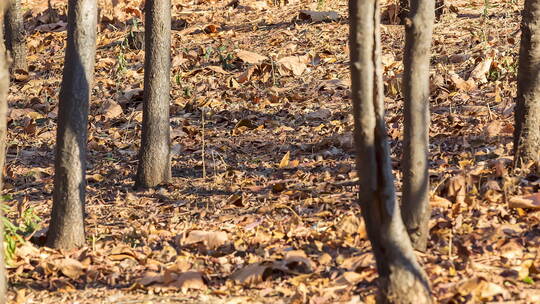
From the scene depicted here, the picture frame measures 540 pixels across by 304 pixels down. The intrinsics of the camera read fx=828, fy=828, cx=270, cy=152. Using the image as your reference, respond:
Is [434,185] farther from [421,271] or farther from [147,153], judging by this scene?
[147,153]

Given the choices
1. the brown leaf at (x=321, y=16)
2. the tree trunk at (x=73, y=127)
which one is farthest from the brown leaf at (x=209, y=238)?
the brown leaf at (x=321, y=16)

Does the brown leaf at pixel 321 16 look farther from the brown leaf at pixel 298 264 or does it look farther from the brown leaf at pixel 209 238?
the brown leaf at pixel 298 264

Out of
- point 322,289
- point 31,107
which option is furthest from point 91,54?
point 31,107

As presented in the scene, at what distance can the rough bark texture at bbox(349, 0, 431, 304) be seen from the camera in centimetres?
433

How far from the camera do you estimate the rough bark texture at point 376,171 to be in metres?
4.33

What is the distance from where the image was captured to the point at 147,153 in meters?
8.23

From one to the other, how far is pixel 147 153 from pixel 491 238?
3.91 m

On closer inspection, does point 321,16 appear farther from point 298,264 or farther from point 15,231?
point 298,264

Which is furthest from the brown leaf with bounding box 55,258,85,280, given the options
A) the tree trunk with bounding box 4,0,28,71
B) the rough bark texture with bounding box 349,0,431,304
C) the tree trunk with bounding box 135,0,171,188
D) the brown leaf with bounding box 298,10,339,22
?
the brown leaf with bounding box 298,10,339,22

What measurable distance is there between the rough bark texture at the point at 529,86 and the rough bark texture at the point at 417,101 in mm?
1647

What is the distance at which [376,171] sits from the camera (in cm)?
442

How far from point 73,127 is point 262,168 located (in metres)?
2.53

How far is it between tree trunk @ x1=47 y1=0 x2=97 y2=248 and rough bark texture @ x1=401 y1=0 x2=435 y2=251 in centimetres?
250

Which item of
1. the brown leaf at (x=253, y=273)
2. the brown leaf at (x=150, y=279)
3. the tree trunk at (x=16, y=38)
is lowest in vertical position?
the brown leaf at (x=150, y=279)
